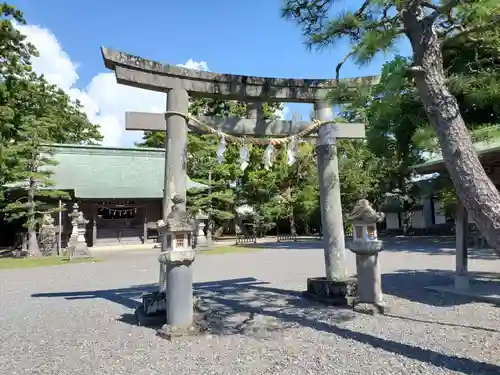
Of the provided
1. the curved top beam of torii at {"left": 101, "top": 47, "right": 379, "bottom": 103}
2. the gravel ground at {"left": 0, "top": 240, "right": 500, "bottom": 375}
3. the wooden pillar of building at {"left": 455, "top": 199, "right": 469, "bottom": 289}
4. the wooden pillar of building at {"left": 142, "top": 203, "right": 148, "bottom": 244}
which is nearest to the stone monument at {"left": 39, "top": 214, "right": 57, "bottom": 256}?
the wooden pillar of building at {"left": 142, "top": 203, "right": 148, "bottom": 244}

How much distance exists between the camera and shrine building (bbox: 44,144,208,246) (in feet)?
65.4

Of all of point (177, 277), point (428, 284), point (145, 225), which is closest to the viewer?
point (177, 277)

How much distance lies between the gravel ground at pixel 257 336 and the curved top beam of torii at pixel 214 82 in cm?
291

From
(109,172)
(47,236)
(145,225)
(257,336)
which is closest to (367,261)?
(257,336)

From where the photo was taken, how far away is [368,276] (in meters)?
5.61

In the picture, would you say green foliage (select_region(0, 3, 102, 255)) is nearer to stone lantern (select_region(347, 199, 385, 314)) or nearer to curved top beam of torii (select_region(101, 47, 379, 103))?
curved top beam of torii (select_region(101, 47, 379, 103))

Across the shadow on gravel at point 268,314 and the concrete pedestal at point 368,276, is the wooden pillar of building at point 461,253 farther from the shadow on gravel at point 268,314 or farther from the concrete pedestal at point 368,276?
the shadow on gravel at point 268,314

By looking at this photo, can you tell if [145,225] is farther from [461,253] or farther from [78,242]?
[461,253]

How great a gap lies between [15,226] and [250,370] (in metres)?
21.5

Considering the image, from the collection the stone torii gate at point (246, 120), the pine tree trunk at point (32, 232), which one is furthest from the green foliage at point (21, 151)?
the stone torii gate at point (246, 120)

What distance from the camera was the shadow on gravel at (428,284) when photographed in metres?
6.42

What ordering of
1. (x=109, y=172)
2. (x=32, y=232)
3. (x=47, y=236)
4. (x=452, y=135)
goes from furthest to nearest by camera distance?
(x=109, y=172) → (x=47, y=236) → (x=32, y=232) → (x=452, y=135)

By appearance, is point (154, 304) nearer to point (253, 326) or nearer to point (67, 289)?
point (253, 326)

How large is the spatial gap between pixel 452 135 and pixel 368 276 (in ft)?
9.72
